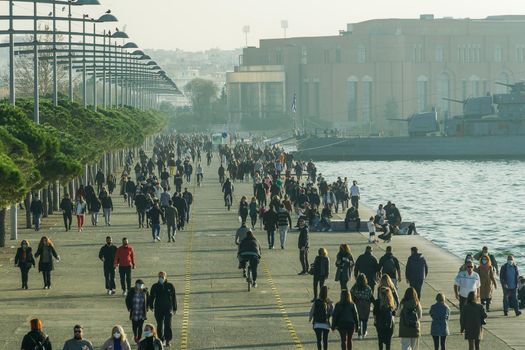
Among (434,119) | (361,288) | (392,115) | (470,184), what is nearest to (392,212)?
(361,288)

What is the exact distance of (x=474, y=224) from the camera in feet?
237

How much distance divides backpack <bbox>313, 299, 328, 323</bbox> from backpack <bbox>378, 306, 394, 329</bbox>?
86 cm

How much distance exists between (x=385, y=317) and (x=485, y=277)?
5.93 metres

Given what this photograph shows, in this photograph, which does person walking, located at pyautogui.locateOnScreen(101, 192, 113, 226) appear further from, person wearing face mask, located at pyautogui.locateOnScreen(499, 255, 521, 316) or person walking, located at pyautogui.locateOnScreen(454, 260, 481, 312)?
person walking, located at pyautogui.locateOnScreen(454, 260, 481, 312)

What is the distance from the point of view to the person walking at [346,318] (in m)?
22.3

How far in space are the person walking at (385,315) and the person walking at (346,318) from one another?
0.45 metres

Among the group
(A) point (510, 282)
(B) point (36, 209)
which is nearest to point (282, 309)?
(A) point (510, 282)

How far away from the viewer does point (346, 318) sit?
73.3 feet

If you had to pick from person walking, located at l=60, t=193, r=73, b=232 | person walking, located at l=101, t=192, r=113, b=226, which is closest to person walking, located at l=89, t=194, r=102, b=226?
person walking, located at l=101, t=192, r=113, b=226

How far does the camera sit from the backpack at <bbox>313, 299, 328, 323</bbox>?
22.6m

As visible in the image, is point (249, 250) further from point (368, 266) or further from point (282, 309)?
point (368, 266)

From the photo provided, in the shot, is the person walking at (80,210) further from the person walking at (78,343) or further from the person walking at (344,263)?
the person walking at (78,343)

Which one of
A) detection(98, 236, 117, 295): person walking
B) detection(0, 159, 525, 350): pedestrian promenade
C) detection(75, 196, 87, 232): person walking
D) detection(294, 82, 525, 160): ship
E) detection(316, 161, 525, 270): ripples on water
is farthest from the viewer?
detection(294, 82, 525, 160): ship

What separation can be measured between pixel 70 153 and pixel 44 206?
4226 mm
